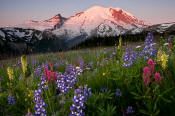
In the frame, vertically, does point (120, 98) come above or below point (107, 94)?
below

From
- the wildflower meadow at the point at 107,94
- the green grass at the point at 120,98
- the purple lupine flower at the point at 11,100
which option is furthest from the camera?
the purple lupine flower at the point at 11,100

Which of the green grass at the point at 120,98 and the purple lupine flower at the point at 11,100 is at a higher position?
the green grass at the point at 120,98

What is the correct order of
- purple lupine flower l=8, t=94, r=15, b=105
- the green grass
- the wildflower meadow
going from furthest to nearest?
1. purple lupine flower l=8, t=94, r=15, b=105
2. the green grass
3. the wildflower meadow

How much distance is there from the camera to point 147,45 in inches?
112

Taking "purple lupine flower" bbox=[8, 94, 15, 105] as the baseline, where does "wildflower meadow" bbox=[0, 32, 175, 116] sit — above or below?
above

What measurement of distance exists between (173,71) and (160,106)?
0.90 m

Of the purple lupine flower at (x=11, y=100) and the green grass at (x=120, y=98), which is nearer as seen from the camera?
the green grass at (x=120, y=98)

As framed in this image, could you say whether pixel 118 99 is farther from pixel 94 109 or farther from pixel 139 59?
pixel 139 59

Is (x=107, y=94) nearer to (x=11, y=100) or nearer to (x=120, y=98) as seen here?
(x=120, y=98)

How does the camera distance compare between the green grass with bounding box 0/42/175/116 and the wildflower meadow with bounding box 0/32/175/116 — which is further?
the green grass with bounding box 0/42/175/116

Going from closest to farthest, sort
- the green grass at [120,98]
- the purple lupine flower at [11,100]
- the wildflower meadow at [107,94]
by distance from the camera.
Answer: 1. the wildflower meadow at [107,94]
2. the green grass at [120,98]
3. the purple lupine flower at [11,100]

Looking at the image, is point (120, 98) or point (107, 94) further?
point (120, 98)

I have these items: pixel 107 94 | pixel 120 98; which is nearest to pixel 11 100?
pixel 107 94

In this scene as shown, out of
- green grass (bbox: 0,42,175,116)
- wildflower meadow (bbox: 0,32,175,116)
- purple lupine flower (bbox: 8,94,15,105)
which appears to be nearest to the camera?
wildflower meadow (bbox: 0,32,175,116)
